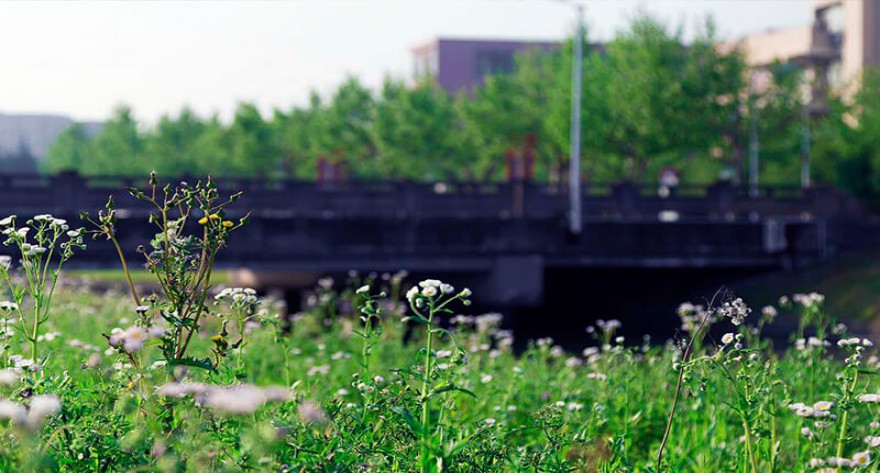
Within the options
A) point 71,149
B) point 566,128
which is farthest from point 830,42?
point 71,149

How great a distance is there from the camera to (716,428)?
817 cm

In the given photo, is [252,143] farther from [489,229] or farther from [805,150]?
[489,229]

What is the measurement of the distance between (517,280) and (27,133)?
338 feet

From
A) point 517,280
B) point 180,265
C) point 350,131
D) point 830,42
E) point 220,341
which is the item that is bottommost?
point 517,280

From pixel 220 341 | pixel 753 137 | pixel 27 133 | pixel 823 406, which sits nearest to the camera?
pixel 823 406

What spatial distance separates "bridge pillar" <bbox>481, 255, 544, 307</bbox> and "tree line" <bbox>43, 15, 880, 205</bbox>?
16569 millimetres

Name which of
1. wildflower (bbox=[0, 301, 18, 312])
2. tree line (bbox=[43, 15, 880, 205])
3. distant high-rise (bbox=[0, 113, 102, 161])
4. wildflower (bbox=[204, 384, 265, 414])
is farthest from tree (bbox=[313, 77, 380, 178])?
distant high-rise (bbox=[0, 113, 102, 161])

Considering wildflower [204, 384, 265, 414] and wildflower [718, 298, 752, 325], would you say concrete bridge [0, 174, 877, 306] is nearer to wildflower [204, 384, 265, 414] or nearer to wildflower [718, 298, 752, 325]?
wildflower [718, 298, 752, 325]

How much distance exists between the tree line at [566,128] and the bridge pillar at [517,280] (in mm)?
16569

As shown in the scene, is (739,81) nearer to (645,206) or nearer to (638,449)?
(645,206)

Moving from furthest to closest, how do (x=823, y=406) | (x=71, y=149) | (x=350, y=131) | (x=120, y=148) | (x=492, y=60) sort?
1. (x=492, y=60)
2. (x=71, y=149)
3. (x=120, y=148)
4. (x=350, y=131)
5. (x=823, y=406)

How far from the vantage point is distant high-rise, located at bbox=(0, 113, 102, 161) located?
12025 cm

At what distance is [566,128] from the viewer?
47.3 m

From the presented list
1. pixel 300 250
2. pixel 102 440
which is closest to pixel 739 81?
pixel 300 250
